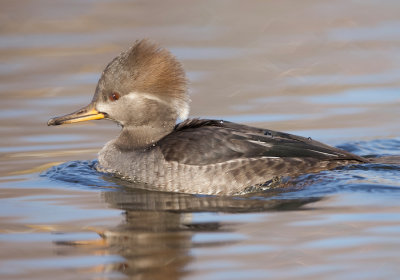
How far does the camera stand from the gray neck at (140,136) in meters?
9.95

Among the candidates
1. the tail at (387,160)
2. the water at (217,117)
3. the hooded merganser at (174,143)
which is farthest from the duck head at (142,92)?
the tail at (387,160)

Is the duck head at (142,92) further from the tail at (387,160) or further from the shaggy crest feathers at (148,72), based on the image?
the tail at (387,160)

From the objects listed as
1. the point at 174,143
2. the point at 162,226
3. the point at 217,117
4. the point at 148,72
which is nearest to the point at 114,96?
the point at 148,72

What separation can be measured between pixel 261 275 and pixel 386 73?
829cm

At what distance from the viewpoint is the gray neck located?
9945 millimetres

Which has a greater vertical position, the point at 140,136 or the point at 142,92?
the point at 142,92

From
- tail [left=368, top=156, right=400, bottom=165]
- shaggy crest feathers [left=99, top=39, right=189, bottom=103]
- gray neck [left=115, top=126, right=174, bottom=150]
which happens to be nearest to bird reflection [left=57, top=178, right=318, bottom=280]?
gray neck [left=115, top=126, right=174, bottom=150]

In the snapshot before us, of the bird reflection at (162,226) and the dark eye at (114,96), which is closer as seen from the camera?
the bird reflection at (162,226)

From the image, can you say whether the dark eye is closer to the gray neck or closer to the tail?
the gray neck

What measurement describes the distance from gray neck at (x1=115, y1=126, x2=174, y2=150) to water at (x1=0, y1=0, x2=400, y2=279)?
19.6 inches

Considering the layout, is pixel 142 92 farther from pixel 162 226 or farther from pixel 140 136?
pixel 162 226

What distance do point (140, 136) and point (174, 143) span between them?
729 mm

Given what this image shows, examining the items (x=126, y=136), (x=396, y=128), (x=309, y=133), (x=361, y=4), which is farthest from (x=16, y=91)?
(x=361, y=4)

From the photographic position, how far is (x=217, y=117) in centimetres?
1238
